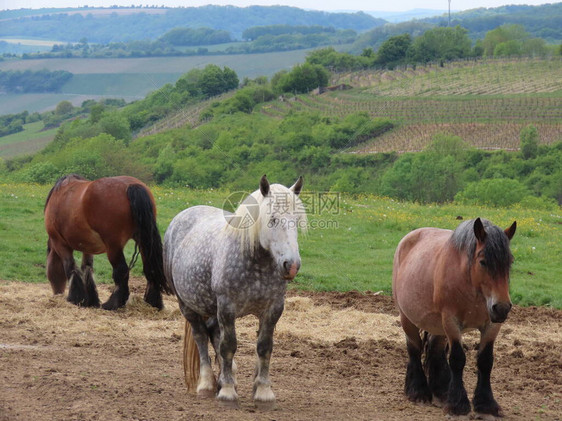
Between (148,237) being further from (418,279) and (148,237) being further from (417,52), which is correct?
(417,52)

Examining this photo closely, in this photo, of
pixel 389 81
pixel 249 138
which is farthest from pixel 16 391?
pixel 389 81

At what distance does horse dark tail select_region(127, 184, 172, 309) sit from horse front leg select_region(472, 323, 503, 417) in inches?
214

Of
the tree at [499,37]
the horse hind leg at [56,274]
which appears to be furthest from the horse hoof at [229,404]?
the tree at [499,37]

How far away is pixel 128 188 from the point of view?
34.6 ft

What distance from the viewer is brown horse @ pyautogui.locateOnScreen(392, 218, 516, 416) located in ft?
19.0

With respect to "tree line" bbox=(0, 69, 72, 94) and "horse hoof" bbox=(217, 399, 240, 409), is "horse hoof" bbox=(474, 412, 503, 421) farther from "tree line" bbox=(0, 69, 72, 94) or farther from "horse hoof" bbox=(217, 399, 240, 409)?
"tree line" bbox=(0, 69, 72, 94)

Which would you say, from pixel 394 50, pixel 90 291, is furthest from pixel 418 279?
pixel 394 50

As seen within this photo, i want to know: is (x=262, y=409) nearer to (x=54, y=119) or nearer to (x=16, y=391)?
(x=16, y=391)

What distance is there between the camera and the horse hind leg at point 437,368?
6.71m

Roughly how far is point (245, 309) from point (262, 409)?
0.87 meters

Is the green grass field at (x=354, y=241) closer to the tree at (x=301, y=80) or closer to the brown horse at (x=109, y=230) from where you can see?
the brown horse at (x=109, y=230)

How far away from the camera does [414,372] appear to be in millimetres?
6812

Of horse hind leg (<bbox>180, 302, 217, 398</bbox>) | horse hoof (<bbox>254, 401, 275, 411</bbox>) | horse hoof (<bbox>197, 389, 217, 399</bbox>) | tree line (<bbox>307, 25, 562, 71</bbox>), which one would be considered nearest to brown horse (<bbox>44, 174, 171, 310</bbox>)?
horse hind leg (<bbox>180, 302, 217, 398</bbox>)

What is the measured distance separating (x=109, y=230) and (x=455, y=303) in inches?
241
